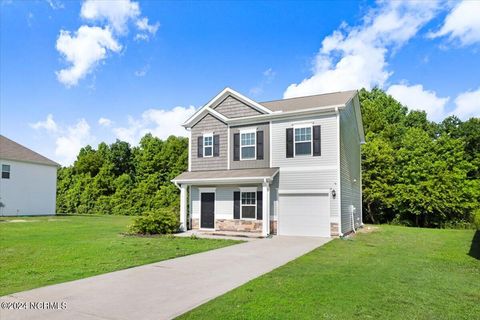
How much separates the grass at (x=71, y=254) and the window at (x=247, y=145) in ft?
16.7

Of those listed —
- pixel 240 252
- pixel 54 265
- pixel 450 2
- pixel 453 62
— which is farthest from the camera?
pixel 453 62

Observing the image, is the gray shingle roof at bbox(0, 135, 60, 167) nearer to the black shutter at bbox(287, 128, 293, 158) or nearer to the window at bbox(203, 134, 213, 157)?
the window at bbox(203, 134, 213, 157)

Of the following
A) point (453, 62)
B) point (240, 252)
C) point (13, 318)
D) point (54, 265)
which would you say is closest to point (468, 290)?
point (240, 252)

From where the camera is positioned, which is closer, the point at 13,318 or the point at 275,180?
the point at 13,318

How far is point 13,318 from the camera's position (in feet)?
14.5

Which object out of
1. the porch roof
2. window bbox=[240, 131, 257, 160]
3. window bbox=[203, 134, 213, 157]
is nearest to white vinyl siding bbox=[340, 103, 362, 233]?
the porch roof

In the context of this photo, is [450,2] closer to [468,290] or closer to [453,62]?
[453,62]

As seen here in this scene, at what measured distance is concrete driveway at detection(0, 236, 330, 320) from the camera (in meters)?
4.72

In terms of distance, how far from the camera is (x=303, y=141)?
1550 cm

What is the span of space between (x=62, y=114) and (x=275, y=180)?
14058mm

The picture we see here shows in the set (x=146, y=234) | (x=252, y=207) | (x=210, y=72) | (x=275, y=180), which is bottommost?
(x=146, y=234)

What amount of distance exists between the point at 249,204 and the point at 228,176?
173 cm

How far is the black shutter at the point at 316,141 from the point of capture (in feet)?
49.6

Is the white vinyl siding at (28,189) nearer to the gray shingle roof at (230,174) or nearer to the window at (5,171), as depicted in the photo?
the window at (5,171)
